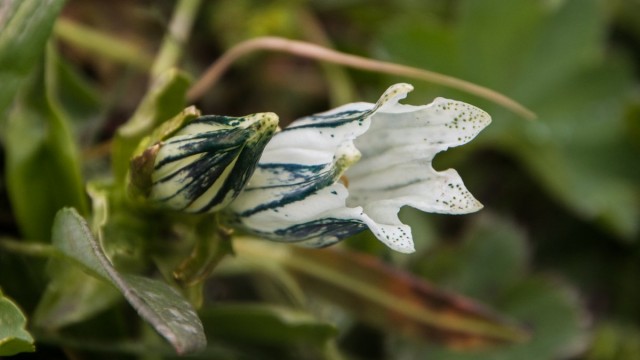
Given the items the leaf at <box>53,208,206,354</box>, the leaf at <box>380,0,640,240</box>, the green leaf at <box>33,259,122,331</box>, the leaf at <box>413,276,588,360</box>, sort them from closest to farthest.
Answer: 1. the leaf at <box>53,208,206,354</box>
2. the green leaf at <box>33,259,122,331</box>
3. the leaf at <box>413,276,588,360</box>
4. the leaf at <box>380,0,640,240</box>

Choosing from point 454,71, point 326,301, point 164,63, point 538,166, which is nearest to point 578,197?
point 538,166

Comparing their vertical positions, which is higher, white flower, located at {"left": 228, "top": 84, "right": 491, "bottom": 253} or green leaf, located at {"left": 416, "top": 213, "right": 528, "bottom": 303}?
white flower, located at {"left": 228, "top": 84, "right": 491, "bottom": 253}

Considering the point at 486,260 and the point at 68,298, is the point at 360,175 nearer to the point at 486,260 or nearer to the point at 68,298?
the point at 68,298

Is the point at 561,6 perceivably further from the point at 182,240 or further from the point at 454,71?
A: the point at 182,240

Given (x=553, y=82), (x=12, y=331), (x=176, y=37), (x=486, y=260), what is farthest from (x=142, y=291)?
(x=553, y=82)

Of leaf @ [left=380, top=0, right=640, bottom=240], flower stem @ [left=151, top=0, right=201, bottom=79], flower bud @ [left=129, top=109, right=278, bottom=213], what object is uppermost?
leaf @ [left=380, top=0, right=640, bottom=240]

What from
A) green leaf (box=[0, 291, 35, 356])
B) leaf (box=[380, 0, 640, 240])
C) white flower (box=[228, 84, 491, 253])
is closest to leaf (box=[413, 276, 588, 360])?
leaf (box=[380, 0, 640, 240])

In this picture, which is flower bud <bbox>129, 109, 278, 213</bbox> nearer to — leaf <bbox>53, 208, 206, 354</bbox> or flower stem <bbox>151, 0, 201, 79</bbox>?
leaf <bbox>53, 208, 206, 354</bbox>
